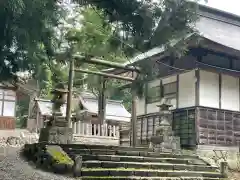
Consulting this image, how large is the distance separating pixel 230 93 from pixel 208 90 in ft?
4.23

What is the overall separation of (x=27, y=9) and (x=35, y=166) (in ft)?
18.5

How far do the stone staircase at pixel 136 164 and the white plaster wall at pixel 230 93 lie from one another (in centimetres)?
470

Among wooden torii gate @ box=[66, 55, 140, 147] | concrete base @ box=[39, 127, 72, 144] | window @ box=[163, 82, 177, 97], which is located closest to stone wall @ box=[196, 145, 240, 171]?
wooden torii gate @ box=[66, 55, 140, 147]

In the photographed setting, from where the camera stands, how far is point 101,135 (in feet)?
70.0

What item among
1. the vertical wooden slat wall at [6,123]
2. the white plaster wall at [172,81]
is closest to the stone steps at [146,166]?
the white plaster wall at [172,81]

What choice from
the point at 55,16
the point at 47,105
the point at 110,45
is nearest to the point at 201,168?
the point at 110,45

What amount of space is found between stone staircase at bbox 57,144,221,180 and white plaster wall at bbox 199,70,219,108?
156 inches

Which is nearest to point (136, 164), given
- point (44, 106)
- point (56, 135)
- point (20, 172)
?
point (56, 135)

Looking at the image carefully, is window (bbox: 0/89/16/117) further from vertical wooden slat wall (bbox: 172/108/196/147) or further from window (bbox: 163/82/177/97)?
vertical wooden slat wall (bbox: 172/108/196/147)

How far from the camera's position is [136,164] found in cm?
1022

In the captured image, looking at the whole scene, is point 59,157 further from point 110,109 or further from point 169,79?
point 110,109

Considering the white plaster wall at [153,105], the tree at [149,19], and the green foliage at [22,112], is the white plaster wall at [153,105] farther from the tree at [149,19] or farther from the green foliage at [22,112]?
the green foliage at [22,112]

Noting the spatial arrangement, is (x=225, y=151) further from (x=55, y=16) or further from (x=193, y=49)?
(x=55, y=16)

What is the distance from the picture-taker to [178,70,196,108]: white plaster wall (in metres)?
15.9
